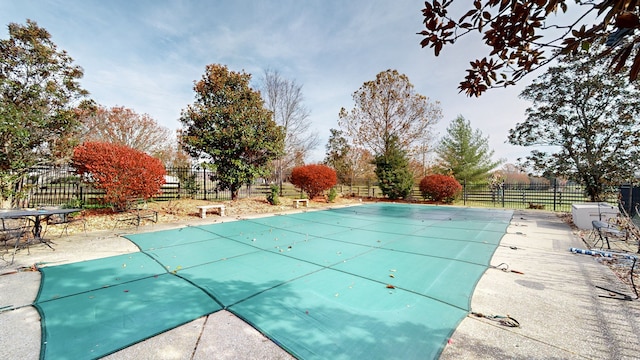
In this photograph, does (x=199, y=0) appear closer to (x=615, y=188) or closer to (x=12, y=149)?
(x=12, y=149)

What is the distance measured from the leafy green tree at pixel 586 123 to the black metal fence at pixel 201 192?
106cm

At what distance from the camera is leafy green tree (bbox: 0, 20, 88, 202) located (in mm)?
6535

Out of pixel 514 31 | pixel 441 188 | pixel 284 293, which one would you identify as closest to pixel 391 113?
pixel 441 188

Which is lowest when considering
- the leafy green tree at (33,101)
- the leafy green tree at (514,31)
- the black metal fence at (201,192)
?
the black metal fence at (201,192)

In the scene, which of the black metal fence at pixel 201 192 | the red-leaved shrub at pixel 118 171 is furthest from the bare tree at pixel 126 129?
the red-leaved shrub at pixel 118 171

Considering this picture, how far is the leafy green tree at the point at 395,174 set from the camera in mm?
15836

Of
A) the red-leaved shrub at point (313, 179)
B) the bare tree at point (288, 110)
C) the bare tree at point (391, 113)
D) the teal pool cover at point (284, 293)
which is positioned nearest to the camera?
the teal pool cover at point (284, 293)

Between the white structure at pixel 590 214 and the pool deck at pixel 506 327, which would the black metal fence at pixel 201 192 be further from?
the pool deck at pixel 506 327

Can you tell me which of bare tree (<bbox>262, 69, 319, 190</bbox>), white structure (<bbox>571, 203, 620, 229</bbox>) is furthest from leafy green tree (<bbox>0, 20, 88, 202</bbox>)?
white structure (<bbox>571, 203, 620, 229</bbox>)

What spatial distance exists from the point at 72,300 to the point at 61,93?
8.03 meters

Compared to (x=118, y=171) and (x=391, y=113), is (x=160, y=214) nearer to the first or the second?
(x=118, y=171)

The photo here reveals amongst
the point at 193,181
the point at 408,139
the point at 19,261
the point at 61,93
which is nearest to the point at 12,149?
the point at 61,93

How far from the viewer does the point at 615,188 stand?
945cm

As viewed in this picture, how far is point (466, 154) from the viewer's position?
63.9 ft
